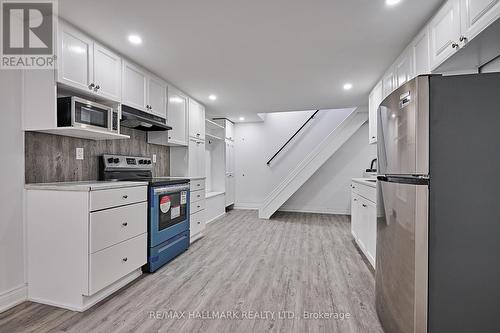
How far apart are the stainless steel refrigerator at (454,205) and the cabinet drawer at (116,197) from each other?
228cm

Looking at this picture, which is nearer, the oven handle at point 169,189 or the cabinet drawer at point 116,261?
the cabinet drawer at point 116,261

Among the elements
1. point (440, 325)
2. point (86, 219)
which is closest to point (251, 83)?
point (86, 219)

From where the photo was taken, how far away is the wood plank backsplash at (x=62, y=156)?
7.09 feet

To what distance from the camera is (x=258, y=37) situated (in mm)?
2330

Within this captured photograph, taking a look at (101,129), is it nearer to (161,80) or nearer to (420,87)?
(161,80)

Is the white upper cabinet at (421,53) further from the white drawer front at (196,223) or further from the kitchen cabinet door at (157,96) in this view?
the white drawer front at (196,223)

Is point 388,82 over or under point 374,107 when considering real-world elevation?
over

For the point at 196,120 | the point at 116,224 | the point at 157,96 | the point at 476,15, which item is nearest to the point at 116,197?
the point at 116,224

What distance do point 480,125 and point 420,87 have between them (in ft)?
1.16

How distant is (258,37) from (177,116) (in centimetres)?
195

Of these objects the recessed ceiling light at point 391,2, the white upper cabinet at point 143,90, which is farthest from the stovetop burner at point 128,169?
the recessed ceiling light at point 391,2

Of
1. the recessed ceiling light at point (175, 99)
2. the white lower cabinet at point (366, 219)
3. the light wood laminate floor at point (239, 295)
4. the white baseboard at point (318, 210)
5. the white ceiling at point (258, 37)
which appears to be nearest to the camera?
the light wood laminate floor at point (239, 295)

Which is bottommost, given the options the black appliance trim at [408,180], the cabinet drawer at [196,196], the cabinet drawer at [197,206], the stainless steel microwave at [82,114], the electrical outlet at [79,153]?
the cabinet drawer at [197,206]

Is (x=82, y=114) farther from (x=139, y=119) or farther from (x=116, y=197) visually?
(x=116, y=197)
